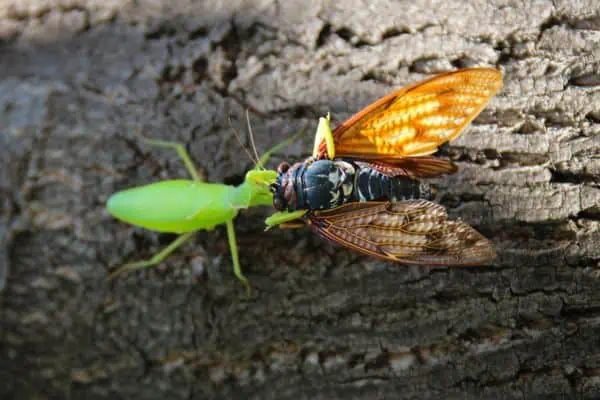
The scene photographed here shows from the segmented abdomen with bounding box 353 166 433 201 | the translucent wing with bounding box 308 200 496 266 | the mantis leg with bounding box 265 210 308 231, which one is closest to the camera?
the translucent wing with bounding box 308 200 496 266

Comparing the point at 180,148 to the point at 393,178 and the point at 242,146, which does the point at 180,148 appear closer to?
the point at 242,146

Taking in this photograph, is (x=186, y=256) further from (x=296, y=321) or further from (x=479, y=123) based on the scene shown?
(x=479, y=123)

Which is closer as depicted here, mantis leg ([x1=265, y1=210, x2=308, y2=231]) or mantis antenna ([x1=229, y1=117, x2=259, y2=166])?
mantis leg ([x1=265, y1=210, x2=308, y2=231])

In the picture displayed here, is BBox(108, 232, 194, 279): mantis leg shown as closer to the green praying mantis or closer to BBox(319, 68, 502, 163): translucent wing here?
the green praying mantis

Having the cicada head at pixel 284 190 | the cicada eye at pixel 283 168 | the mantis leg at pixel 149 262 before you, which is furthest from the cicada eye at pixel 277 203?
the mantis leg at pixel 149 262

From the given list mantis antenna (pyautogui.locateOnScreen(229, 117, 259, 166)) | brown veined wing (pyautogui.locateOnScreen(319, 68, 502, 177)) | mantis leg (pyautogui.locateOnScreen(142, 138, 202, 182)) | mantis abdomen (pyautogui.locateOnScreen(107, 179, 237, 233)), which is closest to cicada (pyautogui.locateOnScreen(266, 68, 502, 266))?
brown veined wing (pyautogui.locateOnScreen(319, 68, 502, 177))

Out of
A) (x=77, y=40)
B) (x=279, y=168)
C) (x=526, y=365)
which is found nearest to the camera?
(x=526, y=365)

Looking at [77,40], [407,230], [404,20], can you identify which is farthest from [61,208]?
[404,20]
